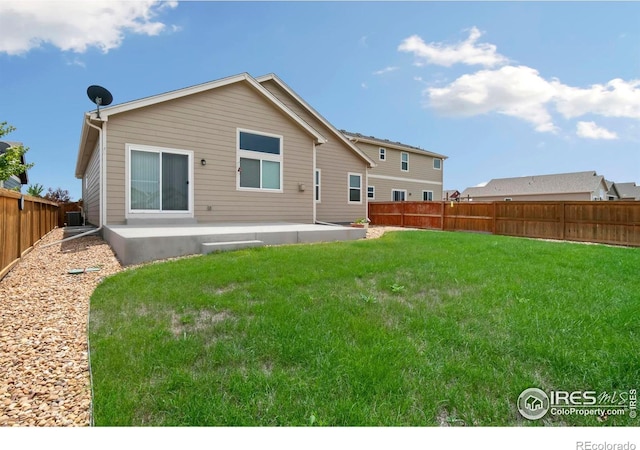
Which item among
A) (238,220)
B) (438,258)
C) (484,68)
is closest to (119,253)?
(238,220)

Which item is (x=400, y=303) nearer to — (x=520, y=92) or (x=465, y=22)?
(x=465, y=22)

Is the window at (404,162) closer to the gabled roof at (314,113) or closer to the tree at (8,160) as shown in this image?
the gabled roof at (314,113)

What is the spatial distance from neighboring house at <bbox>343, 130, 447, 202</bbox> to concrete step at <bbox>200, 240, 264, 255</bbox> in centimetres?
1505

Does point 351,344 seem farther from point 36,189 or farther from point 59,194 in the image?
point 59,194

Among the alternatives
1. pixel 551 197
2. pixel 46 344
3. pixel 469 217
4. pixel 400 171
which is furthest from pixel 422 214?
pixel 551 197

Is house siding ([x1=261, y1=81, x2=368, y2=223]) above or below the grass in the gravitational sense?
above

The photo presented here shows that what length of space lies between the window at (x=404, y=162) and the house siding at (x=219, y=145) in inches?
539

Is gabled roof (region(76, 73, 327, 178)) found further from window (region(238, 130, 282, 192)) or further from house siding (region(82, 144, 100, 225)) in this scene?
window (region(238, 130, 282, 192))

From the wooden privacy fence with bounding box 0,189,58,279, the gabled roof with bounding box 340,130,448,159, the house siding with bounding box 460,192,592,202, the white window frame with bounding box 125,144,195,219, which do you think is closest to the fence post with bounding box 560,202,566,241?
the gabled roof with bounding box 340,130,448,159

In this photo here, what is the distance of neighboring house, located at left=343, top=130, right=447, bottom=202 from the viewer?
877 inches

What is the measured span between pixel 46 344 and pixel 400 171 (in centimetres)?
2299

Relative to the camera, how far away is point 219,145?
9.84 m

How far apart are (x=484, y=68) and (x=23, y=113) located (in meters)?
15.3

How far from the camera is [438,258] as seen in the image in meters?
6.28
